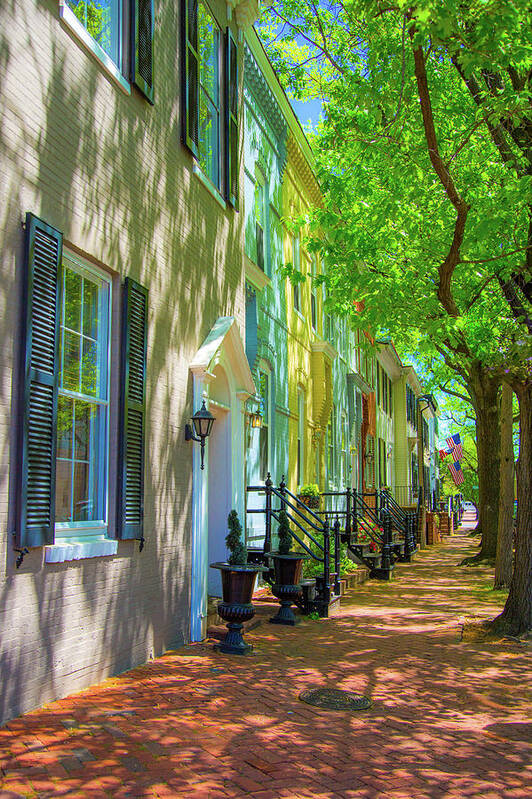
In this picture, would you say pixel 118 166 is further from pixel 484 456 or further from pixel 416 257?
pixel 484 456

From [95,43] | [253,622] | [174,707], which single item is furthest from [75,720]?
[95,43]

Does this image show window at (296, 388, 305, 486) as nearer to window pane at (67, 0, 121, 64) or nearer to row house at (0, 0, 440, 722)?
row house at (0, 0, 440, 722)

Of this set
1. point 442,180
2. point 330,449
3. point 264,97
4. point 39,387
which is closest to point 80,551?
point 39,387

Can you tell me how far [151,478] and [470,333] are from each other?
35.3 ft

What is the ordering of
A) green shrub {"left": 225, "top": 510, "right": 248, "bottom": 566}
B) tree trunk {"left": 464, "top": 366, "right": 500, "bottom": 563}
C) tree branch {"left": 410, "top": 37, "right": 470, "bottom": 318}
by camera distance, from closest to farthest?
green shrub {"left": 225, "top": 510, "right": 248, "bottom": 566} → tree branch {"left": 410, "top": 37, "right": 470, "bottom": 318} → tree trunk {"left": 464, "top": 366, "right": 500, "bottom": 563}

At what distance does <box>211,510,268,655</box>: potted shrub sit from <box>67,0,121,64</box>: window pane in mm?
4955

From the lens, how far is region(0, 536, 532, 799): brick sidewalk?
4.23 m

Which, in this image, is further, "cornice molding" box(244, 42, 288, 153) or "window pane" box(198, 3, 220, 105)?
"cornice molding" box(244, 42, 288, 153)

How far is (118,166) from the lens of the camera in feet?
21.7

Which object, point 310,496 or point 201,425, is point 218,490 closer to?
point 201,425

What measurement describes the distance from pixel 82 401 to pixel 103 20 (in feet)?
11.4

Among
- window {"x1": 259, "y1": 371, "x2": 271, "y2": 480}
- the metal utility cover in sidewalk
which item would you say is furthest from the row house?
window {"x1": 259, "y1": 371, "x2": 271, "y2": 480}

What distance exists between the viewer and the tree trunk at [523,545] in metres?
9.27

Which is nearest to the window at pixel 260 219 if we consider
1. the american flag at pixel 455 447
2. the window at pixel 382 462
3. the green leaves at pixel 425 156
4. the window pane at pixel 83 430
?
the green leaves at pixel 425 156
